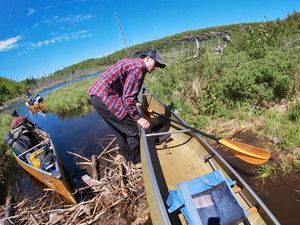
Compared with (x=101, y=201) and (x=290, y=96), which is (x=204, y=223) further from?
(x=290, y=96)

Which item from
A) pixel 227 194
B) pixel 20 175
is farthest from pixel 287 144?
pixel 20 175

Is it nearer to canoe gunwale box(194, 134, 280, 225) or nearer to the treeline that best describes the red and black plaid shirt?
canoe gunwale box(194, 134, 280, 225)

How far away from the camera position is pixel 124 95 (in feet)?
15.2

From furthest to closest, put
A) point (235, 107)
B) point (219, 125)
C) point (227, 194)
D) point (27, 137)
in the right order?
point (27, 137) → point (235, 107) → point (219, 125) → point (227, 194)

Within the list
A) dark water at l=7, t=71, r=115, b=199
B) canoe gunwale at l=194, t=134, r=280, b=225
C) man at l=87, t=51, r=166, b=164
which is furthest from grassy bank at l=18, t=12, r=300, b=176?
dark water at l=7, t=71, r=115, b=199

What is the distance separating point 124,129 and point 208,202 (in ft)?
9.03

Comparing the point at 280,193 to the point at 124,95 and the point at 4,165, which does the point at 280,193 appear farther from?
the point at 4,165

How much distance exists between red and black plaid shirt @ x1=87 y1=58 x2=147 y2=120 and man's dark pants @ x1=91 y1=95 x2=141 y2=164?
0.41 feet

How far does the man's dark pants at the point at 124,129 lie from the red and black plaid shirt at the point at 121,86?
0.13 m

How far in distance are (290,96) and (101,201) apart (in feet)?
19.9

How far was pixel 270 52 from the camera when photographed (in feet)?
26.0

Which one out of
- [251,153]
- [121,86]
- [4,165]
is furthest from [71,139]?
[251,153]

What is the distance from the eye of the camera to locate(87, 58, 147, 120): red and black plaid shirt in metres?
4.61

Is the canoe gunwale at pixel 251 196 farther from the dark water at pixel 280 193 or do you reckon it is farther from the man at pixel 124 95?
the man at pixel 124 95
